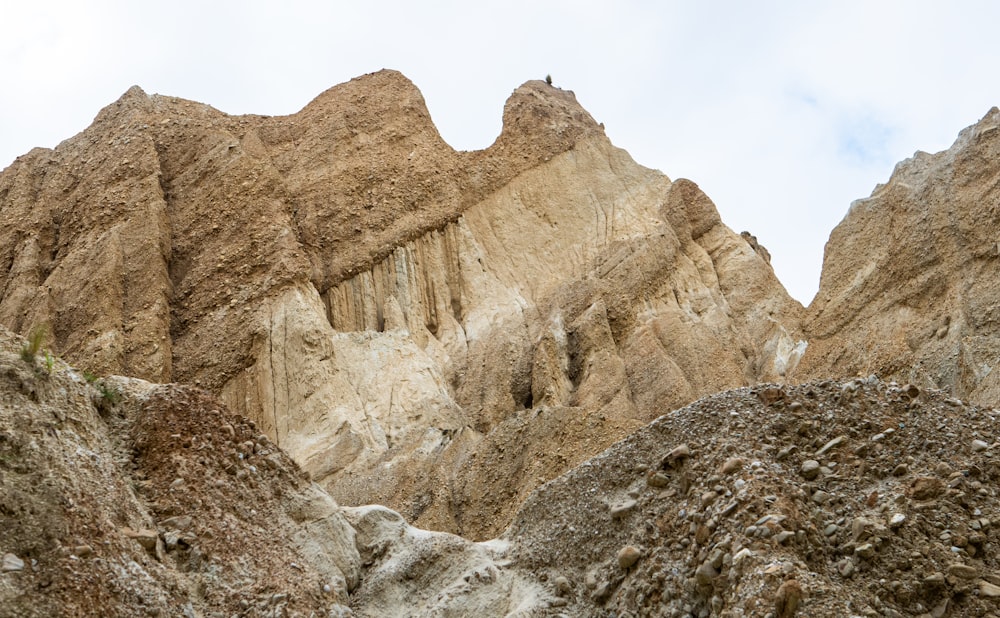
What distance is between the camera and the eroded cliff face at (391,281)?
102 ft

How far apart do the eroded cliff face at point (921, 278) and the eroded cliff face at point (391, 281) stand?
310 centimetres

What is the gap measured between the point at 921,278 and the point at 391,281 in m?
14.8

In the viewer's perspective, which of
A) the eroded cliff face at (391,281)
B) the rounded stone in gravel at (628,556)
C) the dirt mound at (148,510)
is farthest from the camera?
the eroded cliff face at (391,281)

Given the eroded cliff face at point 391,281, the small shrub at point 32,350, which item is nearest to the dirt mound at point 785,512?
the small shrub at point 32,350


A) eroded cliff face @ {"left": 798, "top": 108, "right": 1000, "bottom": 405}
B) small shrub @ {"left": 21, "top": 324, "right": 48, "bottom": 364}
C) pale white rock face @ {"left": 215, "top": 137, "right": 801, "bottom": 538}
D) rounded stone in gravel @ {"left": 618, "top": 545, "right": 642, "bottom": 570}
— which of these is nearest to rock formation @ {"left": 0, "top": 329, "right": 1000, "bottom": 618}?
rounded stone in gravel @ {"left": 618, "top": 545, "right": 642, "bottom": 570}

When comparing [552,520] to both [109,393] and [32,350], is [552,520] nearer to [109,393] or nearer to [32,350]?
[109,393]

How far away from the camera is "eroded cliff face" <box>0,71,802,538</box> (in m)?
31.2

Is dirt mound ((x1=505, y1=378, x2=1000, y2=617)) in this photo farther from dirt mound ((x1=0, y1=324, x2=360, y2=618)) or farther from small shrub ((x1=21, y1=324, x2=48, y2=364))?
small shrub ((x1=21, y1=324, x2=48, y2=364))

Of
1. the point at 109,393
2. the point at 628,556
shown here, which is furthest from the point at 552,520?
the point at 109,393

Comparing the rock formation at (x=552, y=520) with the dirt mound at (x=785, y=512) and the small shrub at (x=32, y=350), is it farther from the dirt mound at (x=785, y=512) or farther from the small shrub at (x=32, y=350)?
the small shrub at (x=32, y=350)

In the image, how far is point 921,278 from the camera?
28562mm

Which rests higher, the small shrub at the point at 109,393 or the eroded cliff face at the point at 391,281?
the eroded cliff face at the point at 391,281

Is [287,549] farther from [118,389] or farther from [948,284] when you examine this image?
[948,284]

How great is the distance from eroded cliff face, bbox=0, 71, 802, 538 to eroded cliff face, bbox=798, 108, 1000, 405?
3095 mm
